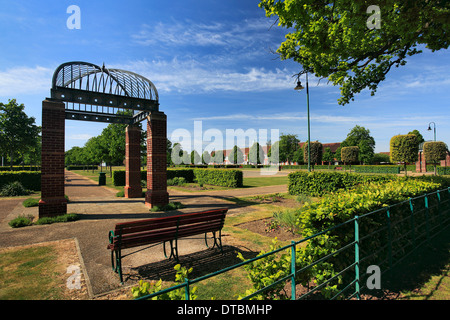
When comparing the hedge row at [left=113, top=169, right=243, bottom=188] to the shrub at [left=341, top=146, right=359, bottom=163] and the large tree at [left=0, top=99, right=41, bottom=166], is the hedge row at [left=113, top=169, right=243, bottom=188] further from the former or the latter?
the shrub at [left=341, top=146, right=359, bottom=163]

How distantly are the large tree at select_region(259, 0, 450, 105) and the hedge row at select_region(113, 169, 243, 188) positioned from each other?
12453 millimetres

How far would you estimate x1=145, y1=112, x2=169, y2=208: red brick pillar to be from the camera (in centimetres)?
1045

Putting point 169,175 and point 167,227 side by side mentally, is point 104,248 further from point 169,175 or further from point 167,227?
point 169,175

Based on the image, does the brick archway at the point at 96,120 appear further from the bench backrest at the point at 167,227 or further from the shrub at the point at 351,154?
the shrub at the point at 351,154

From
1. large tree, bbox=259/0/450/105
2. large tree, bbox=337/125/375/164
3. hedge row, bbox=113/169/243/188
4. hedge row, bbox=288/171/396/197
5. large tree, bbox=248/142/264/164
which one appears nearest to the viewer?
large tree, bbox=259/0/450/105

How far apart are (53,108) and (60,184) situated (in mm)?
2915

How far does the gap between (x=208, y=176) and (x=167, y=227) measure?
1976cm

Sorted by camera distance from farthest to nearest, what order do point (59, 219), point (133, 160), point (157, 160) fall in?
point (133, 160) < point (157, 160) < point (59, 219)

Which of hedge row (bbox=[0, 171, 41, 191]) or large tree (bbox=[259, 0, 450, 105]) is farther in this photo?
hedge row (bbox=[0, 171, 41, 191])

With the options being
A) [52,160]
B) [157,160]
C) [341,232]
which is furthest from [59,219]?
[341,232]

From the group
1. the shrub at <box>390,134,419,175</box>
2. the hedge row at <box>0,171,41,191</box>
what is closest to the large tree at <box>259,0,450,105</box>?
the hedge row at <box>0,171,41,191</box>

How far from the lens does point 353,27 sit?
23.0ft

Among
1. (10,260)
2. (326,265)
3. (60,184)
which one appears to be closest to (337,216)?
(326,265)

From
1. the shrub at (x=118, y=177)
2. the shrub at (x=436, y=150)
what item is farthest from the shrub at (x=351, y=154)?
the shrub at (x=118, y=177)
